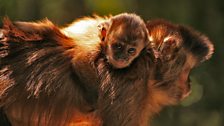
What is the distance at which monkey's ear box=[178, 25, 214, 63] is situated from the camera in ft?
21.2

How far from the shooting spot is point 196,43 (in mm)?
6508

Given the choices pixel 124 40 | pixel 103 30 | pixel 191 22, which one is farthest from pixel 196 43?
pixel 191 22

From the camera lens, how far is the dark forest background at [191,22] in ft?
28.0

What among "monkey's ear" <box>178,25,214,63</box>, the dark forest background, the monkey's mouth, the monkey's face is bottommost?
the dark forest background

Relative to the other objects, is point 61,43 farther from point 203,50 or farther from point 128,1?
point 128,1

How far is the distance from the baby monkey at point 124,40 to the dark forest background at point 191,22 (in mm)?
1904

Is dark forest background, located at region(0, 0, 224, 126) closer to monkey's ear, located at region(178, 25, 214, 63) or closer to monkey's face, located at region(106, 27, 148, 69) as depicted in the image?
monkey's ear, located at region(178, 25, 214, 63)

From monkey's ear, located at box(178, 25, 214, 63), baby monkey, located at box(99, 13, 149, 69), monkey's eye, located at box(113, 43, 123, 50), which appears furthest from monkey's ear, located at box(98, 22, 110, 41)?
monkey's ear, located at box(178, 25, 214, 63)

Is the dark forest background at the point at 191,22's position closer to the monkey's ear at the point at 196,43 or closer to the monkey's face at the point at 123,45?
the monkey's ear at the point at 196,43

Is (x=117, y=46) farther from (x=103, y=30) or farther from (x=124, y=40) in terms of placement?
(x=103, y=30)

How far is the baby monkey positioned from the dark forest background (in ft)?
6.25

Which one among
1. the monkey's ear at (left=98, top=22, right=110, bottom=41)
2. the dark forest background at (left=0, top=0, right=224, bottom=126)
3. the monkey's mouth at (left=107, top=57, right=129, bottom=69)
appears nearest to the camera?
the monkey's mouth at (left=107, top=57, right=129, bottom=69)

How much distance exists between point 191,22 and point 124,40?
299 centimetres

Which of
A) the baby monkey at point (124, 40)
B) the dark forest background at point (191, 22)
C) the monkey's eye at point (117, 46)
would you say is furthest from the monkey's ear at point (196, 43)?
the dark forest background at point (191, 22)
